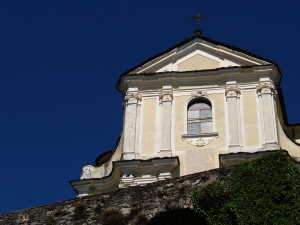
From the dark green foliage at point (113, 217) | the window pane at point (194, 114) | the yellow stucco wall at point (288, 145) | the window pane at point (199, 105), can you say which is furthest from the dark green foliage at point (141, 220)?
the window pane at point (199, 105)

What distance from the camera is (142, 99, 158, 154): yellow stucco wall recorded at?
2716 centimetres

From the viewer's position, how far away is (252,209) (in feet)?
46.2

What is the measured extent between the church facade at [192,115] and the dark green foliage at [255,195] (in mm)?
10568

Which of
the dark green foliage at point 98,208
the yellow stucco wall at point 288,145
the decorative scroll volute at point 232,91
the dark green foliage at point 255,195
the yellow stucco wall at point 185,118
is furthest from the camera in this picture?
the decorative scroll volute at point 232,91

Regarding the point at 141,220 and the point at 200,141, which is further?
the point at 200,141

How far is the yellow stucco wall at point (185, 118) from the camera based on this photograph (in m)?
26.6

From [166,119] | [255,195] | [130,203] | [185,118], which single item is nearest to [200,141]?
[185,118]

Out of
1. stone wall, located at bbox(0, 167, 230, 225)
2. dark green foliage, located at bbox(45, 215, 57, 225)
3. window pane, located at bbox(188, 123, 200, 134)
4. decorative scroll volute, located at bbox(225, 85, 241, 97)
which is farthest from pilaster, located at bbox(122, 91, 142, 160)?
dark green foliage, located at bbox(45, 215, 57, 225)

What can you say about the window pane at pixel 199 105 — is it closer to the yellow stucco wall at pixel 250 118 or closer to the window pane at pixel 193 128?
the window pane at pixel 193 128

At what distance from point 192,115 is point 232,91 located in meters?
2.11

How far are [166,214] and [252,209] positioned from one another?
6.68 ft

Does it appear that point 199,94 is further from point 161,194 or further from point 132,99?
point 161,194

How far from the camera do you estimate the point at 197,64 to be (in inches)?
1171

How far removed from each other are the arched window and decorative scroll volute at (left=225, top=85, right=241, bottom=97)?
3.24 feet
